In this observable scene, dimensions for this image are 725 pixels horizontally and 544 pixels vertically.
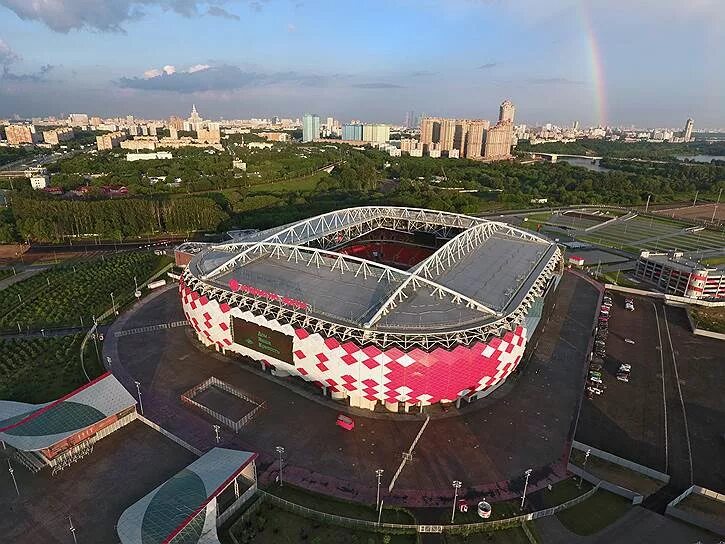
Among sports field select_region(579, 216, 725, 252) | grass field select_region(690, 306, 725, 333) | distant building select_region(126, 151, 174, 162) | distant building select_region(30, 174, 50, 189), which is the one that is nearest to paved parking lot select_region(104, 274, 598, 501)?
grass field select_region(690, 306, 725, 333)

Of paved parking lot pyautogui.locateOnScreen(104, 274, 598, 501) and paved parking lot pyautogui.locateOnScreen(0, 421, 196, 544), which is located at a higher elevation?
paved parking lot pyautogui.locateOnScreen(0, 421, 196, 544)

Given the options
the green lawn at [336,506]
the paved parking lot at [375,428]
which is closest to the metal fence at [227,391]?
the paved parking lot at [375,428]

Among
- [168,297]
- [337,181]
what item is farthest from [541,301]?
[337,181]

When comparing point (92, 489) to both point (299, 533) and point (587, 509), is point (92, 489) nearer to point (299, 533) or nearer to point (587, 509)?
point (299, 533)

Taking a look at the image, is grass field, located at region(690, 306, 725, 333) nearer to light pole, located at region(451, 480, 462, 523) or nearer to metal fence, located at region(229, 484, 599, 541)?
metal fence, located at region(229, 484, 599, 541)

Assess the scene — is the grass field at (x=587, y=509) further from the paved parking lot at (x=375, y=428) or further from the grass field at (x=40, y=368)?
the grass field at (x=40, y=368)

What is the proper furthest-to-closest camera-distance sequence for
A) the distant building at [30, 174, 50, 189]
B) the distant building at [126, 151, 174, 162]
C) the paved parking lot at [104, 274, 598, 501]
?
the distant building at [126, 151, 174, 162] < the distant building at [30, 174, 50, 189] < the paved parking lot at [104, 274, 598, 501]

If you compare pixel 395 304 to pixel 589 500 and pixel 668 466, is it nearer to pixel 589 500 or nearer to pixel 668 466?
pixel 589 500
